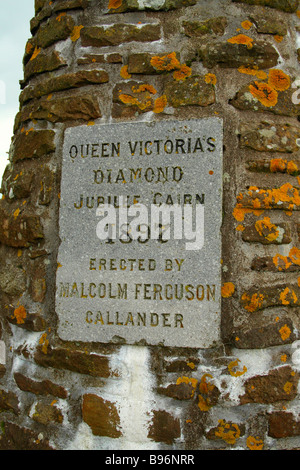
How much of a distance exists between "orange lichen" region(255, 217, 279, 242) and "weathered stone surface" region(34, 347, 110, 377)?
93 cm

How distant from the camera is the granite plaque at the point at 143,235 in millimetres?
1864

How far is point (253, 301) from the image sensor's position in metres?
1.83

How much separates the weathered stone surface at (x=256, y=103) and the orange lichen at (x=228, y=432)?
4.75 feet

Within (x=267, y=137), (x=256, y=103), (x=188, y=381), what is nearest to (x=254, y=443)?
(x=188, y=381)

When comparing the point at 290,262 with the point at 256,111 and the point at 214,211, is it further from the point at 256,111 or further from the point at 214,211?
the point at 256,111

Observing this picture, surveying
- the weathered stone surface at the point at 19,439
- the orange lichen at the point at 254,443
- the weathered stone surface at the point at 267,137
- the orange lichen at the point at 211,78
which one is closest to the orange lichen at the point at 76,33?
the orange lichen at the point at 211,78

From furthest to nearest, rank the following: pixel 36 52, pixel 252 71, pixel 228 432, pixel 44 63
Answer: pixel 36 52
pixel 44 63
pixel 252 71
pixel 228 432

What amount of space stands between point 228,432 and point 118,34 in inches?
77.9

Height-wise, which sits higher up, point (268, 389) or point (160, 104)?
point (160, 104)

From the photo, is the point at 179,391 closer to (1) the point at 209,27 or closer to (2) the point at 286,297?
(2) the point at 286,297

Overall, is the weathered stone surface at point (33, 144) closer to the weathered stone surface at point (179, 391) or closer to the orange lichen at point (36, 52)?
the orange lichen at point (36, 52)

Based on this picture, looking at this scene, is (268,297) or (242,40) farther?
(242,40)

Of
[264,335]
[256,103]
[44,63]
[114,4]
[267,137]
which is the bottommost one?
[264,335]

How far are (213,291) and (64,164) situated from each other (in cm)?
99
